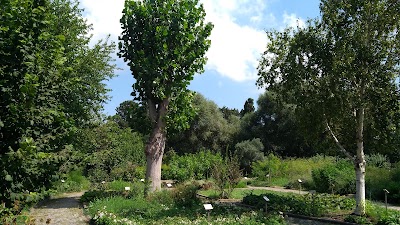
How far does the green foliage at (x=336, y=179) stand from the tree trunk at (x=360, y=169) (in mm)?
6656

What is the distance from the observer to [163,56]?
16.4 m

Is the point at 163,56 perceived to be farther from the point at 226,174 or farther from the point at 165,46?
the point at 226,174

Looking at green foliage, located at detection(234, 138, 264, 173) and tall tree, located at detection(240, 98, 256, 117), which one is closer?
green foliage, located at detection(234, 138, 264, 173)

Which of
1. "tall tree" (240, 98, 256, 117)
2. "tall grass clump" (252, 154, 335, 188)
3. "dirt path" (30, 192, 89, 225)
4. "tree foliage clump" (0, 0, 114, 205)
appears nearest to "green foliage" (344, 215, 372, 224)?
"dirt path" (30, 192, 89, 225)

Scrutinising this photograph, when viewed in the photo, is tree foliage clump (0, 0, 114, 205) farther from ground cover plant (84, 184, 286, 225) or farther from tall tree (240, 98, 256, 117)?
tall tree (240, 98, 256, 117)

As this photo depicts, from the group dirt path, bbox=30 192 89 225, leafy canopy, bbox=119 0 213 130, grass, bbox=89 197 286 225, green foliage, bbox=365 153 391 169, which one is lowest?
dirt path, bbox=30 192 89 225

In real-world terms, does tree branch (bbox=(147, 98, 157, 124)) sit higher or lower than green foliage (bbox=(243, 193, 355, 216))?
higher

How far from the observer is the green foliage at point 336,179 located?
1969 centimetres

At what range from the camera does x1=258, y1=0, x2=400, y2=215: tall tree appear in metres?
12.0

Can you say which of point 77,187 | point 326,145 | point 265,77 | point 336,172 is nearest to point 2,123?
point 265,77

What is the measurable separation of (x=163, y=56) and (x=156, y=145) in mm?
3631

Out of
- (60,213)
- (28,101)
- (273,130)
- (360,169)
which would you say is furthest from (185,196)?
(273,130)

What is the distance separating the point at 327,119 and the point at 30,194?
1090 cm

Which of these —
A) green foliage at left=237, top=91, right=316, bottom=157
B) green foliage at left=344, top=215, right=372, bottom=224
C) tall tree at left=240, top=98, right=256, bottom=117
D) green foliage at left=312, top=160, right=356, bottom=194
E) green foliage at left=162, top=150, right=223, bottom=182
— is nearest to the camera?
green foliage at left=344, top=215, right=372, bottom=224
